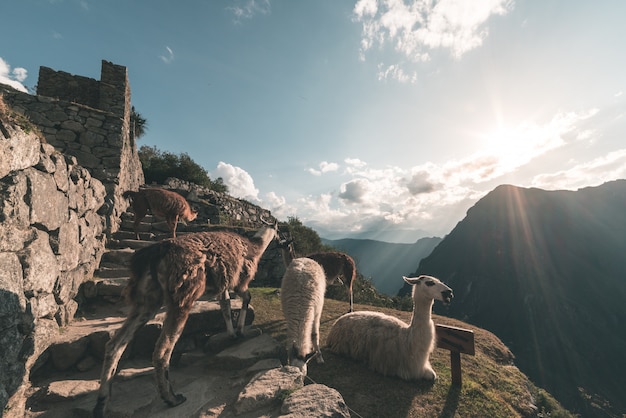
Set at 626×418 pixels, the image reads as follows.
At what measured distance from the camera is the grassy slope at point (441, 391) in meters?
3.70

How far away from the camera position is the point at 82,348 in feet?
12.4

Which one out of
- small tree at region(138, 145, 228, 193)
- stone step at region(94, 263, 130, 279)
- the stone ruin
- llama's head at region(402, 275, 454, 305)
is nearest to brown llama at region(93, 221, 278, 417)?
the stone ruin

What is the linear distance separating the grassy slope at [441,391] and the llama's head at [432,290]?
4.66 ft

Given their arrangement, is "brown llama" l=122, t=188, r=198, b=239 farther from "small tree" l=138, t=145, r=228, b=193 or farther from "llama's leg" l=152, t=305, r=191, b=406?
"small tree" l=138, t=145, r=228, b=193

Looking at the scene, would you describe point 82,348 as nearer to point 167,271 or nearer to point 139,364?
point 139,364

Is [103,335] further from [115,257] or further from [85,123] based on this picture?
[85,123]

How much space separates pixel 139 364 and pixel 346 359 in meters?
3.54

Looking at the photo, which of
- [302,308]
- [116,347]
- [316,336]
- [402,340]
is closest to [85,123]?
[116,347]

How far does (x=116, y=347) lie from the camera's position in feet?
10.4

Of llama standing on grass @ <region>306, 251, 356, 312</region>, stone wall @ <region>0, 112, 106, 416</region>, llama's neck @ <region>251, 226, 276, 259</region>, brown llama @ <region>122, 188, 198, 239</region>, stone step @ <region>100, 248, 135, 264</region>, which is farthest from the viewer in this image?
brown llama @ <region>122, 188, 198, 239</region>

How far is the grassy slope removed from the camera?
3.70 meters

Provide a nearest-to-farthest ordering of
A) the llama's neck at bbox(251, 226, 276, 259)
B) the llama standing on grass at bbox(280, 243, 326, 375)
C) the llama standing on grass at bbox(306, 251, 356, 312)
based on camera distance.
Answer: the llama standing on grass at bbox(280, 243, 326, 375) → the llama's neck at bbox(251, 226, 276, 259) → the llama standing on grass at bbox(306, 251, 356, 312)

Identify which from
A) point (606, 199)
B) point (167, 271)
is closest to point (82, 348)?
point (167, 271)

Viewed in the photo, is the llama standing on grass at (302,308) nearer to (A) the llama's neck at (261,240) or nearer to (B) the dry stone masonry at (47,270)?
(B) the dry stone masonry at (47,270)
